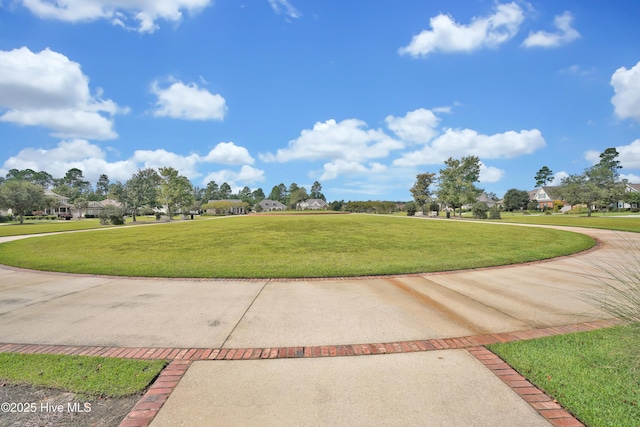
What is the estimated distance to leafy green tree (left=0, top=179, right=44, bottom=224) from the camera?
44344mm

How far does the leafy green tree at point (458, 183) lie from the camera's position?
159 ft

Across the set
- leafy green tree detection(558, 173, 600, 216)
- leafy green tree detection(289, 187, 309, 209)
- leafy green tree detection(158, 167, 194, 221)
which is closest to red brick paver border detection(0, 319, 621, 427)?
leafy green tree detection(158, 167, 194, 221)

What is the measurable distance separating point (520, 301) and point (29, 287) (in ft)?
36.6

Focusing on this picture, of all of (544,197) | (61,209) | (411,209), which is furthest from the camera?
(544,197)

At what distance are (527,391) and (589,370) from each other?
2.88 ft

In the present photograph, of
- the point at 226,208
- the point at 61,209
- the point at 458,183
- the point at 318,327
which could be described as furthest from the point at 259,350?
the point at 61,209

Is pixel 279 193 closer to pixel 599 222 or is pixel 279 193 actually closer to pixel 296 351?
pixel 599 222

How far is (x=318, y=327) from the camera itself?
15.3ft

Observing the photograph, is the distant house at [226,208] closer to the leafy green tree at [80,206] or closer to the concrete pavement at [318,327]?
the leafy green tree at [80,206]

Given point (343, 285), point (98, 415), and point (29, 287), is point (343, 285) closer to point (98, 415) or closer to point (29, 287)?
point (98, 415)

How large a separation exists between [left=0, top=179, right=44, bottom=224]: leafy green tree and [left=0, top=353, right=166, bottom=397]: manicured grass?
58.7 m

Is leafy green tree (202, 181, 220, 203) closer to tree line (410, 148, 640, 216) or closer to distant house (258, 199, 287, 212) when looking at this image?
distant house (258, 199, 287, 212)

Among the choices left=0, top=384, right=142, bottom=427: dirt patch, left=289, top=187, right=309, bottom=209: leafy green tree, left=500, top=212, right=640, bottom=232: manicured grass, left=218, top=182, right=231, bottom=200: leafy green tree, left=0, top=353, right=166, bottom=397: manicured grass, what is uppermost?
left=218, top=182, right=231, bottom=200: leafy green tree

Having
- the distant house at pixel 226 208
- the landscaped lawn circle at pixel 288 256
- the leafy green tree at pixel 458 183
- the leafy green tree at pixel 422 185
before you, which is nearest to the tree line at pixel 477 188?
the leafy green tree at pixel 458 183
